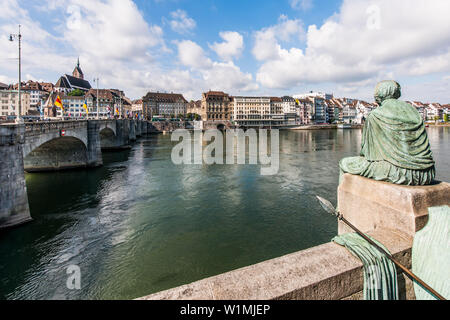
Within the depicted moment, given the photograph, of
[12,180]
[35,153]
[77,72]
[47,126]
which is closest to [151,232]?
[12,180]

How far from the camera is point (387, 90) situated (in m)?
4.74

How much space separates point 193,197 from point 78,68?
170 meters

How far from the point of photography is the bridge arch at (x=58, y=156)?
25109mm

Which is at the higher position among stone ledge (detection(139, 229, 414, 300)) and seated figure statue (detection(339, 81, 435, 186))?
seated figure statue (detection(339, 81, 435, 186))

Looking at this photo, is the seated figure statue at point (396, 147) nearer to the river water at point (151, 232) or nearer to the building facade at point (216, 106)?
the river water at point (151, 232)

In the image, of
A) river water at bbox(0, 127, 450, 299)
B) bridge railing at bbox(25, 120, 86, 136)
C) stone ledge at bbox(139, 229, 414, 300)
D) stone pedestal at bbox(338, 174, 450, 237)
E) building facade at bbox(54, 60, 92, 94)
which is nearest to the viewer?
stone ledge at bbox(139, 229, 414, 300)

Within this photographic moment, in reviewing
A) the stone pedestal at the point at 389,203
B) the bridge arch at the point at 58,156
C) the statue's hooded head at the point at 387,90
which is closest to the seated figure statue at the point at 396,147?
the statue's hooded head at the point at 387,90

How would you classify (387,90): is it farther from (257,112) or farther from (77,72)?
(77,72)

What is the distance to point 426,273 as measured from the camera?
10.6 feet

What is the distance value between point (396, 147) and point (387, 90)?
3.83ft

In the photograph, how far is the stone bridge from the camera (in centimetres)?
1230

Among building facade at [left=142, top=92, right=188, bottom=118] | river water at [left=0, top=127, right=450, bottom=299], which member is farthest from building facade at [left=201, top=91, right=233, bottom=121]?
river water at [left=0, top=127, right=450, bottom=299]

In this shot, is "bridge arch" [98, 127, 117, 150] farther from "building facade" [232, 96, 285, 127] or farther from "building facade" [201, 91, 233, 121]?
"building facade" [232, 96, 285, 127]
